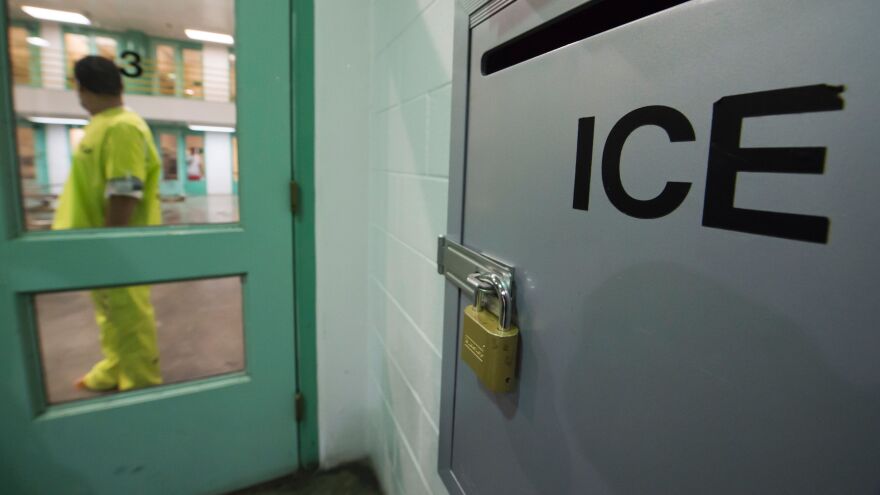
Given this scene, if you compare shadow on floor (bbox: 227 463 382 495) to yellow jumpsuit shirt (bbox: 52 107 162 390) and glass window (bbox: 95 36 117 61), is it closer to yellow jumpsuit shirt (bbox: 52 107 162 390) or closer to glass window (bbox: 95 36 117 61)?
yellow jumpsuit shirt (bbox: 52 107 162 390)

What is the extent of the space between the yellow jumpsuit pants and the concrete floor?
22 millimetres

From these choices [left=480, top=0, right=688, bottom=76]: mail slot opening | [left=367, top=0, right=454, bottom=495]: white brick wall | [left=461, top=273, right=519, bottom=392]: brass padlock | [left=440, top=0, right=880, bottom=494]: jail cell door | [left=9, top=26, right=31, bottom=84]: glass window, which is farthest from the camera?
[left=9, top=26, right=31, bottom=84]: glass window

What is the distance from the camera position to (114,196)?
1.25 m

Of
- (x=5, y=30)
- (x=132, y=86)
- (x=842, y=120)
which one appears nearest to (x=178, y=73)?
(x=132, y=86)

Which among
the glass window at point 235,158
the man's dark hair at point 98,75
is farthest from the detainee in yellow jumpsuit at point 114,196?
the glass window at point 235,158

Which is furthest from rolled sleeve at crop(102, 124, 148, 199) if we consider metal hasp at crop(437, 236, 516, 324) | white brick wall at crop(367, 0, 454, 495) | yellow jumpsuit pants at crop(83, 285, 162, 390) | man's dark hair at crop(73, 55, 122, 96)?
metal hasp at crop(437, 236, 516, 324)

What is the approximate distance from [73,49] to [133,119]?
237 millimetres

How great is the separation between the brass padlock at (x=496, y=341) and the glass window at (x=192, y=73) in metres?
1.24

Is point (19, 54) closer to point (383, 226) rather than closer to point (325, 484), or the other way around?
point (383, 226)

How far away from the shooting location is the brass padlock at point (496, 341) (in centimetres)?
59

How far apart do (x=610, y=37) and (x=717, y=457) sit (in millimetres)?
419

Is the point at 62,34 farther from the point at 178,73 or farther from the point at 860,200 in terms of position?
the point at 860,200

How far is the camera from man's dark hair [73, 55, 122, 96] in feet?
3.91

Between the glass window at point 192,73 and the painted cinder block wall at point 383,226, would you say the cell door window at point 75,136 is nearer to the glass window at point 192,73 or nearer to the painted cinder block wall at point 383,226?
the glass window at point 192,73
